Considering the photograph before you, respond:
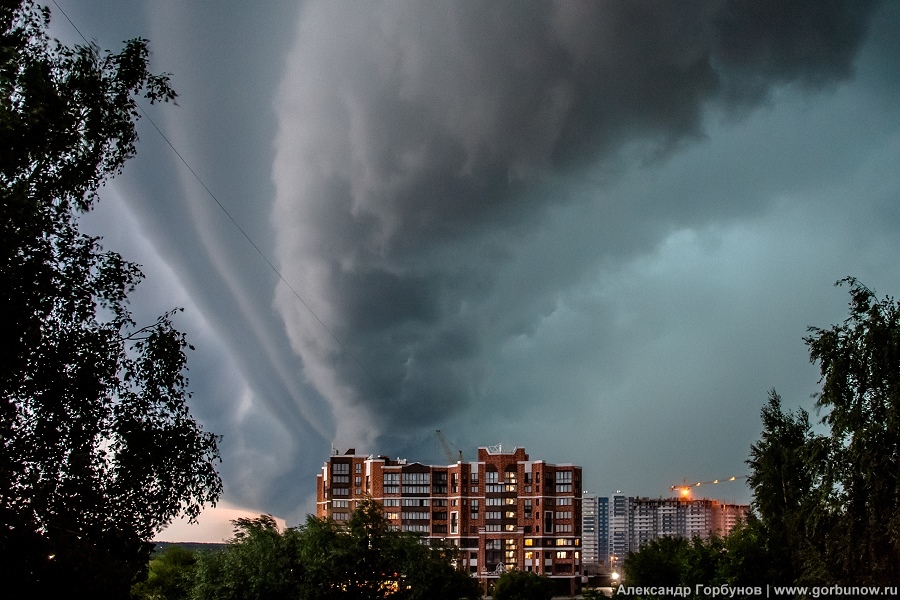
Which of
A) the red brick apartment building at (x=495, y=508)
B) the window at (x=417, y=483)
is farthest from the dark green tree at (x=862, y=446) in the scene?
the window at (x=417, y=483)

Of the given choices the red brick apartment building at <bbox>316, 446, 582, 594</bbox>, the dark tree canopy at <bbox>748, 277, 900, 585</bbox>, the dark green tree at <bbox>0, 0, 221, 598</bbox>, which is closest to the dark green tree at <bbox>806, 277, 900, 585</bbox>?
the dark tree canopy at <bbox>748, 277, 900, 585</bbox>

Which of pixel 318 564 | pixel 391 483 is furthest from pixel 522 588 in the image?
pixel 391 483

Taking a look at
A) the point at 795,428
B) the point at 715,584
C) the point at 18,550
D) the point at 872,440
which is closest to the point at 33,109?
the point at 18,550

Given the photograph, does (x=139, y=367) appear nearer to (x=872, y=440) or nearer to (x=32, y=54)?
(x=32, y=54)

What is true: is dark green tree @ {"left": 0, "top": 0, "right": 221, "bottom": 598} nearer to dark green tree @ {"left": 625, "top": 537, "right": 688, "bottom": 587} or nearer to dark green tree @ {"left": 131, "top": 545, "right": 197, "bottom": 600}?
dark green tree @ {"left": 131, "top": 545, "right": 197, "bottom": 600}

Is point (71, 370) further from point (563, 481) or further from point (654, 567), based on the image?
point (563, 481)
